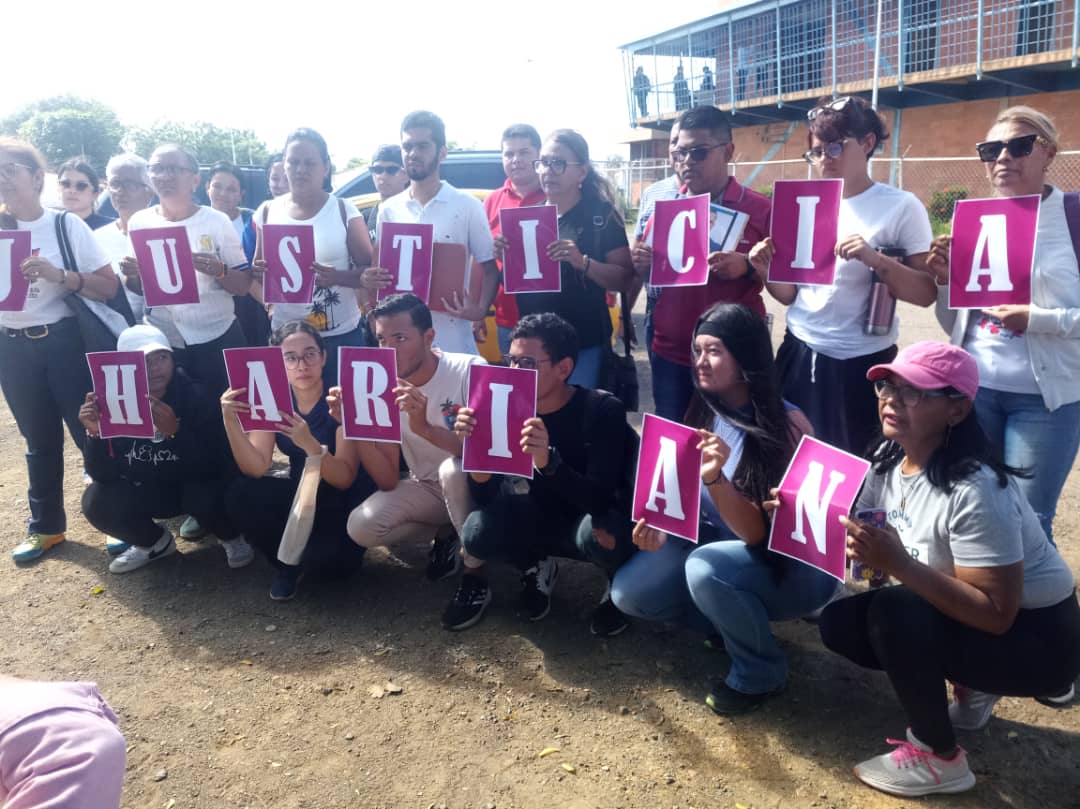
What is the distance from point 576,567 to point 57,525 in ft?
9.88

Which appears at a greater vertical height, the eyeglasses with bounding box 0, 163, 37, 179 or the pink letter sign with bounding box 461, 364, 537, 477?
the eyeglasses with bounding box 0, 163, 37, 179

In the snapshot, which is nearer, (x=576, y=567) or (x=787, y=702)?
(x=787, y=702)

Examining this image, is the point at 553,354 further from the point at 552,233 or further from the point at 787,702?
the point at 787,702

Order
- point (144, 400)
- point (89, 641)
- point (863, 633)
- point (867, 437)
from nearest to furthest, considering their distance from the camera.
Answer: point (863, 633) < point (867, 437) < point (89, 641) < point (144, 400)

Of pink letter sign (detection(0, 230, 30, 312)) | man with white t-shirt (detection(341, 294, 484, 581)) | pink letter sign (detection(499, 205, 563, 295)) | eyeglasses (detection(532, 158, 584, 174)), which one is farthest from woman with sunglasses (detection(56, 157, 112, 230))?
eyeglasses (detection(532, 158, 584, 174))

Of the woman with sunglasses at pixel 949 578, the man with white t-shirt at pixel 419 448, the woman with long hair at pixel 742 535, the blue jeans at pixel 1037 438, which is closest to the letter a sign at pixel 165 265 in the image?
the man with white t-shirt at pixel 419 448

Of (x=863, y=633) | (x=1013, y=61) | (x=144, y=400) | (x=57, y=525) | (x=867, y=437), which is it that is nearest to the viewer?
(x=863, y=633)

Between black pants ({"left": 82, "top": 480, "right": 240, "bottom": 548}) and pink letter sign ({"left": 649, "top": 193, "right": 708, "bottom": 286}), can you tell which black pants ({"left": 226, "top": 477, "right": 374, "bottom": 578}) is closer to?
black pants ({"left": 82, "top": 480, "right": 240, "bottom": 548})

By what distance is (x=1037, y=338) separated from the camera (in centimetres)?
300

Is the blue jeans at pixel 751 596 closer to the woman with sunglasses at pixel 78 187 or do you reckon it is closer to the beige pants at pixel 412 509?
the beige pants at pixel 412 509

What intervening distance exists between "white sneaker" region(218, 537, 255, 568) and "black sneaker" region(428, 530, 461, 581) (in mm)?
1024

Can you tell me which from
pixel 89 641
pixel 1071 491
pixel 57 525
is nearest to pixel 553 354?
pixel 89 641

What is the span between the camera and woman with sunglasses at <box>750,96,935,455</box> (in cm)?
327

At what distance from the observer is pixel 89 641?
3.82 meters
